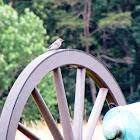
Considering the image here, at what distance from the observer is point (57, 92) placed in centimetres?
317

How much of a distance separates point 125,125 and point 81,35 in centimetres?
1943

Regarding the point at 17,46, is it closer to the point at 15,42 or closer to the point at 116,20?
the point at 15,42

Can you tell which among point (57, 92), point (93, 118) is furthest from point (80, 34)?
point (57, 92)

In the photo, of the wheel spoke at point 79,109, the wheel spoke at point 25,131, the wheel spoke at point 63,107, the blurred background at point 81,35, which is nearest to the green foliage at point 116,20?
the blurred background at point 81,35

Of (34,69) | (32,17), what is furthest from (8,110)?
(32,17)

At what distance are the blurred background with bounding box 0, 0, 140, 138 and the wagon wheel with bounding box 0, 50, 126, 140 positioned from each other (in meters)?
14.8

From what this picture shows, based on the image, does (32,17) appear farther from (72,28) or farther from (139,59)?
(139,59)

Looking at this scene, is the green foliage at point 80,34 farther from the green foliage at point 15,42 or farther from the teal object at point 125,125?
the teal object at point 125,125

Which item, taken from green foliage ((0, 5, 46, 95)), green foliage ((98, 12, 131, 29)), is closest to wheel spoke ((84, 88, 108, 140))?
green foliage ((0, 5, 46, 95))

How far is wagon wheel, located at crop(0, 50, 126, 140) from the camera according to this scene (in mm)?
2742

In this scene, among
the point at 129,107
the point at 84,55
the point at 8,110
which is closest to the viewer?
the point at 8,110

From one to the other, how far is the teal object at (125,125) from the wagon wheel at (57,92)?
1.10 feet

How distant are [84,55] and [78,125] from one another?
597 mm

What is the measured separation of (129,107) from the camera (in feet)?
10.1
